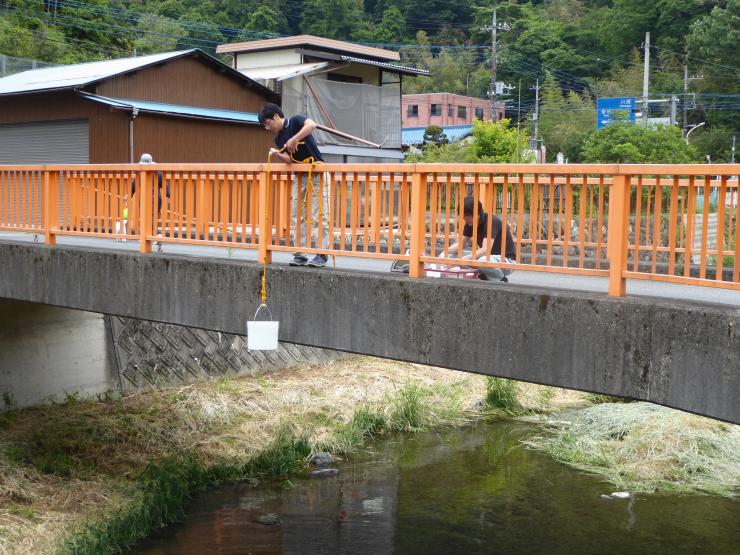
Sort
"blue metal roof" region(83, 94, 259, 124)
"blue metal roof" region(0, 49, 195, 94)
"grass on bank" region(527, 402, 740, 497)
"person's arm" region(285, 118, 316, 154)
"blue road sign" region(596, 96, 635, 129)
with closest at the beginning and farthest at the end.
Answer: "person's arm" region(285, 118, 316, 154) < "grass on bank" region(527, 402, 740, 497) < "blue metal roof" region(83, 94, 259, 124) < "blue metal roof" region(0, 49, 195, 94) < "blue road sign" region(596, 96, 635, 129)

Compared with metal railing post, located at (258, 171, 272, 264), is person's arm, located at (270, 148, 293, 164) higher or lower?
higher

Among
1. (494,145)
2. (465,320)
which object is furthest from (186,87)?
(465,320)

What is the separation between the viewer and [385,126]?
28375 millimetres

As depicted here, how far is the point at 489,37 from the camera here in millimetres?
69812

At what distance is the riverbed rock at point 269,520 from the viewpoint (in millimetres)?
11641

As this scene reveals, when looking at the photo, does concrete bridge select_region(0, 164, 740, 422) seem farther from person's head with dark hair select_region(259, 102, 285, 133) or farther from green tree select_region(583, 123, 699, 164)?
green tree select_region(583, 123, 699, 164)

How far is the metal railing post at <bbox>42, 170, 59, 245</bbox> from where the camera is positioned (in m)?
10.4

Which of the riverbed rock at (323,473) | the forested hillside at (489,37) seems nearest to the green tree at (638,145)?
the forested hillside at (489,37)

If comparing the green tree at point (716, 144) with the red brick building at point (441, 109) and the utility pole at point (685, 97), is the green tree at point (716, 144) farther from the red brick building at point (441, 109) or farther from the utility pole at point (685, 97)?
the red brick building at point (441, 109)

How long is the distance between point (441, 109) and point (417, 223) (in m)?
59.9

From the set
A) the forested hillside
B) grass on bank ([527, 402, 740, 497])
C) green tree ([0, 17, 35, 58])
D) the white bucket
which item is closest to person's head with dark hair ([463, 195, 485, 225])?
the white bucket

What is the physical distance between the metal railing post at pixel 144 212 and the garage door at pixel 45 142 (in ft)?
39.0

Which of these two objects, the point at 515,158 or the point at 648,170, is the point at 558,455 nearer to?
the point at 648,170

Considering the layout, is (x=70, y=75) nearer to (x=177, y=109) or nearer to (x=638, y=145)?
(x=177, y=109)
